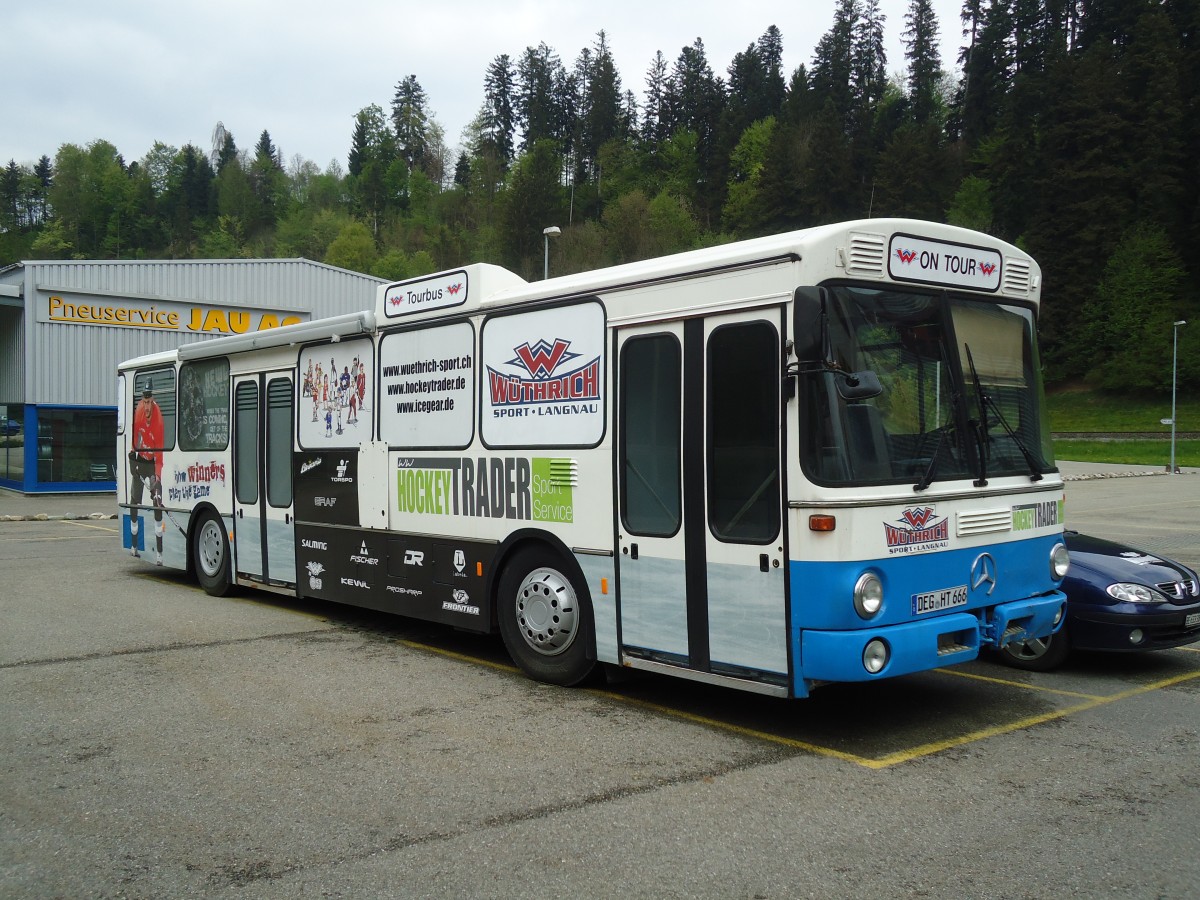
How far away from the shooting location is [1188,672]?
314 inches

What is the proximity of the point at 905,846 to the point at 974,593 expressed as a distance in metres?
2.19

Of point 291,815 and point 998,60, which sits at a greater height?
point 998,60

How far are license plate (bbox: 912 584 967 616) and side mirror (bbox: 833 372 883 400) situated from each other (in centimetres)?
127

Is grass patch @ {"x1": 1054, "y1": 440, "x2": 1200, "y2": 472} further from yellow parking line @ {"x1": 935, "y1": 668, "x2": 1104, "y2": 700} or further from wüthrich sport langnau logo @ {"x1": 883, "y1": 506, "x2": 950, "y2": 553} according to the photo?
wüthrich sport langnau logo @ {"x1": 883, "y1": 506, "x2": 950, "y2": 553}

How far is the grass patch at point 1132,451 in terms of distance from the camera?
182ft

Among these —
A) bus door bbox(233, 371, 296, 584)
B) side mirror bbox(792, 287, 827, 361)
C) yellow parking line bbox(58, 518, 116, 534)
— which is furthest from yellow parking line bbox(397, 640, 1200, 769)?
yellow parking line bbox(58, 518, 116, 534)

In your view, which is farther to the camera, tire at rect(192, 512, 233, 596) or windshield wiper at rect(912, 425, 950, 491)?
tire at rect(192, 512, 233, 596)

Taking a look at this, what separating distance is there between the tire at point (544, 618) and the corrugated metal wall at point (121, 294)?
95.0 feet

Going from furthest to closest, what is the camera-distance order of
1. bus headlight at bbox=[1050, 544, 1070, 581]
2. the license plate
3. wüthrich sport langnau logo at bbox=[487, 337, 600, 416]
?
1. wüthrich sport langnau logo at bbox=[487, 337, 600, 416]
2. bus headlight at bbox=[1050, 544, 1070, 581]
3. the license plate

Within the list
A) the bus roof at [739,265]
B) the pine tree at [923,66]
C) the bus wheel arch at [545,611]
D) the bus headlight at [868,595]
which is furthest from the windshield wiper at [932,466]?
the pine tree at [923,66]

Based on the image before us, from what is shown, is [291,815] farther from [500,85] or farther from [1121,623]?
[500,85]

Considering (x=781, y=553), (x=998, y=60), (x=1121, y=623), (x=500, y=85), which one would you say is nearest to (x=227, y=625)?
(x=781, y=553)

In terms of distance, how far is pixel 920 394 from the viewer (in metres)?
5.96

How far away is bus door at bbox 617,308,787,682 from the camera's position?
19.3 feet
